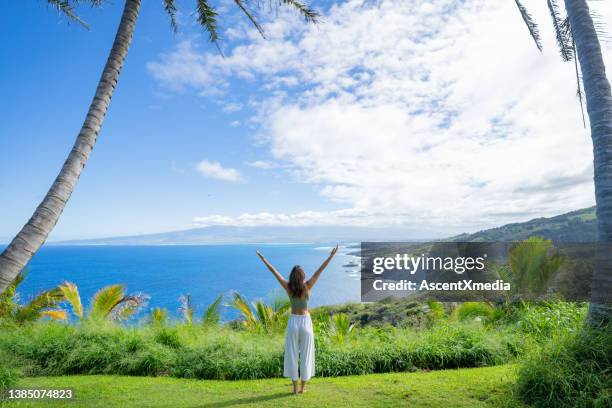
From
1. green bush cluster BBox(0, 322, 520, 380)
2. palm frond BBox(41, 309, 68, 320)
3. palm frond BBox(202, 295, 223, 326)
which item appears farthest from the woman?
palm frond BBox(41, 309, 68, 320)

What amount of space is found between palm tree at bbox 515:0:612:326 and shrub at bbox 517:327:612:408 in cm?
39

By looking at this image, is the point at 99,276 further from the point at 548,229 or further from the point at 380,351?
the point at 380,351

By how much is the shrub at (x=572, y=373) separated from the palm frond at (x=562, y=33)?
5.75m

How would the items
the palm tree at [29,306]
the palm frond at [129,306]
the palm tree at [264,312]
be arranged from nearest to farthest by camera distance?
the palm tree at [29,306]
the palm tree at [264,312]
the palm frond at [129,306]

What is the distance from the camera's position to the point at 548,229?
3516 cm

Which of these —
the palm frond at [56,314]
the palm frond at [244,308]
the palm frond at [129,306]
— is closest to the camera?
the palm frond at [244,308]

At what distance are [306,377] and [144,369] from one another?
11.7ft

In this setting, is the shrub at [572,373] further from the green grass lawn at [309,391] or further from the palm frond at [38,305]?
the palm frond at [38,305]

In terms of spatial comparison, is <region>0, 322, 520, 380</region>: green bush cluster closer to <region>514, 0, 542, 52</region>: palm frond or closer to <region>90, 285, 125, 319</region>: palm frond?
<region>90, 285, 125, 319</region>: palm frond

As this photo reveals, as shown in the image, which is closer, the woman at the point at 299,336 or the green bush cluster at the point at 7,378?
the woman at the point at 299,336

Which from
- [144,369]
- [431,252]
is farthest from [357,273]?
[144,369]

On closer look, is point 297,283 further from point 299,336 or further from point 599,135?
point 599,135

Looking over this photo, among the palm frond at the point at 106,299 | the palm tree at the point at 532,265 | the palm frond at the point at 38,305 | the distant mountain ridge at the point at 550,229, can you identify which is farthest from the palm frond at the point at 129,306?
the distant mountain ridge at the point at 550,229

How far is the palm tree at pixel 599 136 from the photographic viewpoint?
4.82 meters
